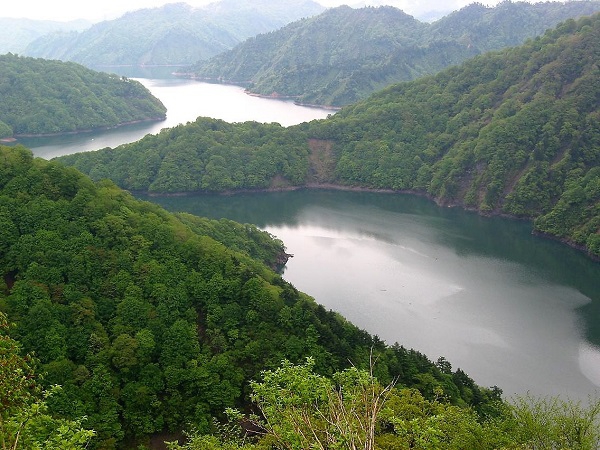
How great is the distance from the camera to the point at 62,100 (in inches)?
5763

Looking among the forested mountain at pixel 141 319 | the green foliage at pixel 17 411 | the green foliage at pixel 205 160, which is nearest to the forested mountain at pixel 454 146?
the green foliage at pixel 205 160

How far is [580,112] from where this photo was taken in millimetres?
86938

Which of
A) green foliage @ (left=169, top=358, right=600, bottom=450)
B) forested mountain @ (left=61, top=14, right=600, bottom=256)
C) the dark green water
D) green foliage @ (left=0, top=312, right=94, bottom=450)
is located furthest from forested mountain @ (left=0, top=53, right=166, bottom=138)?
green foliage @ (left=0, top=312, right=94, bottom=450)

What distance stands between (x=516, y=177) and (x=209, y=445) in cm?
7909

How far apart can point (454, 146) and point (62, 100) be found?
105892 millimetres

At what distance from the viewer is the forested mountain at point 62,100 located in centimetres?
13688

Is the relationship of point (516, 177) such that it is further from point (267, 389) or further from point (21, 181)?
point (267, 389)

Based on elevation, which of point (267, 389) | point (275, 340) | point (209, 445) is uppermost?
point (267, 389)

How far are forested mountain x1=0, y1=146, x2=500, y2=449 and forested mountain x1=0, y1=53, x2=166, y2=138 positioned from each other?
103312 millimetres

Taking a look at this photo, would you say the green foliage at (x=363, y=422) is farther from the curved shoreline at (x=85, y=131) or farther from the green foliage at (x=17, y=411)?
the curved shoreline at (x=85, y=131)

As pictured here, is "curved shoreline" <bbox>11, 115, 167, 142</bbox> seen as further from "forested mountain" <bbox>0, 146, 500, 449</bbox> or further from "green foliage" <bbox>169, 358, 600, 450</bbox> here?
"green foliage" <bbox>169, 358, 600, 450</bbox>

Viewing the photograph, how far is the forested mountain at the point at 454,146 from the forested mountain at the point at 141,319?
49342mm

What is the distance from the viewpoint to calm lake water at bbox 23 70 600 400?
46.0 meters

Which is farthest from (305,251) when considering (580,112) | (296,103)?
(296,103)
